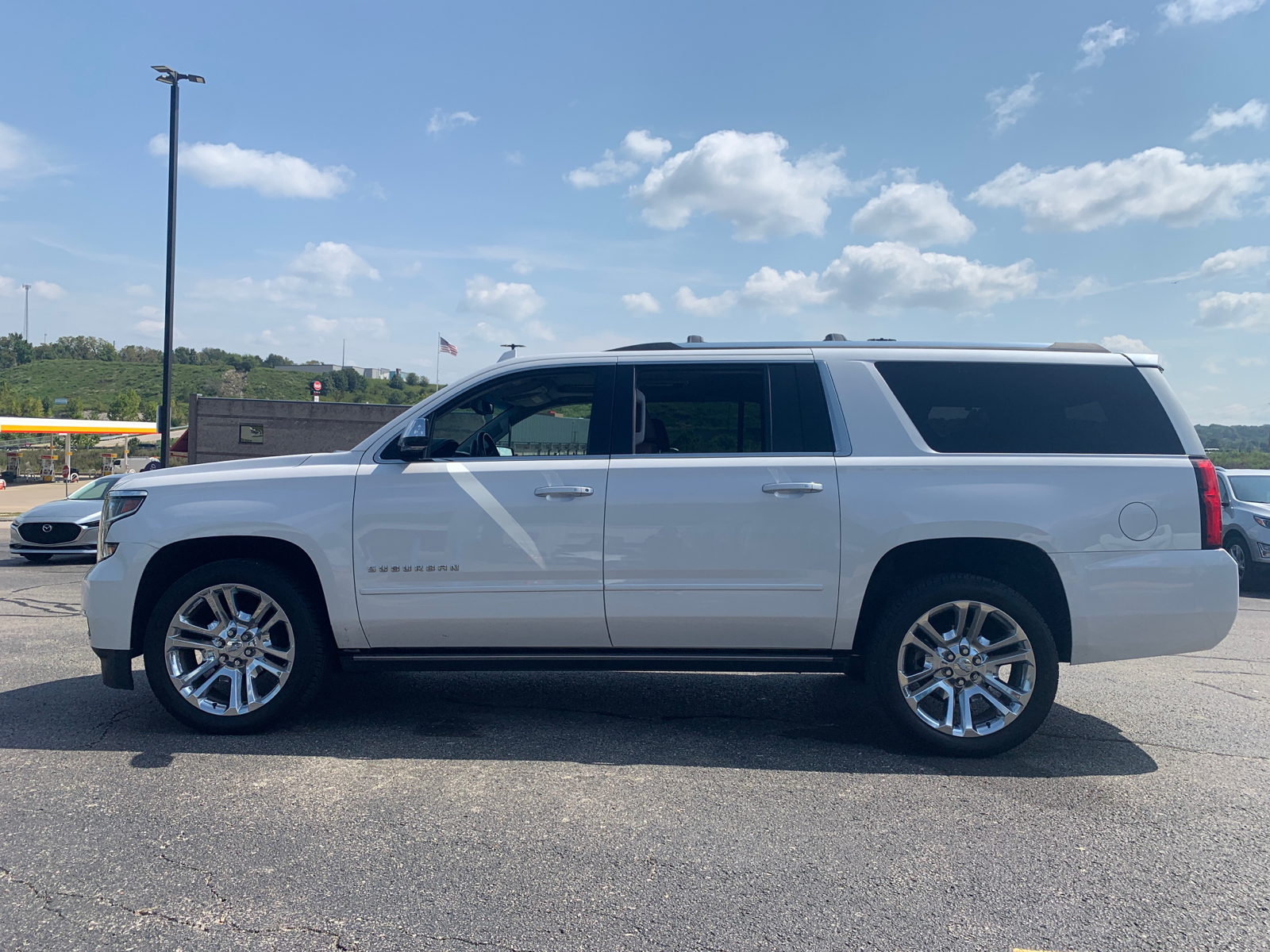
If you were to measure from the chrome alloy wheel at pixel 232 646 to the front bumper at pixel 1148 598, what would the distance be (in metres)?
3.88

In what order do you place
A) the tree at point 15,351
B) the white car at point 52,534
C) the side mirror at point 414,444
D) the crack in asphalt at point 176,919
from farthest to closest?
the tree at point 15,351 → the white car at point 52,534 → the side mirror at point 414,444 → the crack in asphalt at point 176,919

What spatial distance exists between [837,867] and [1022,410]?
2.52 metres

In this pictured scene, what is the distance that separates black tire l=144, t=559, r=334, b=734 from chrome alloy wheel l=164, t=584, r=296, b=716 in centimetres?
1

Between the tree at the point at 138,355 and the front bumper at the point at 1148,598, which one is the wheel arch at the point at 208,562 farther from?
the tree at the point at 138,355

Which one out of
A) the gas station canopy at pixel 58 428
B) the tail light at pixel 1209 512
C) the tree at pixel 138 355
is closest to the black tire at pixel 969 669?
the tail light at pixel 1209 512

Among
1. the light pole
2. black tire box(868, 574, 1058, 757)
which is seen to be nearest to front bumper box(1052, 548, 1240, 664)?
black tire box(868, 574, 1058, 757)

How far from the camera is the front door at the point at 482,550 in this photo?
4.56m

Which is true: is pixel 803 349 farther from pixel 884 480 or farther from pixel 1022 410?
pixel 1022 410

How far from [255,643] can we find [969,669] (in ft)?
11.7

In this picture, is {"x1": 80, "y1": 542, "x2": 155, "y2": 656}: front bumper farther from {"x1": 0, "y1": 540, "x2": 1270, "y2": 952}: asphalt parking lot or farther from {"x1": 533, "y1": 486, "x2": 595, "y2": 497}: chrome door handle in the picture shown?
{"x1": 533, "y1": 486, "x2": 595, "y2": 497}: chrome door handle

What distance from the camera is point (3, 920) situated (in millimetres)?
2865

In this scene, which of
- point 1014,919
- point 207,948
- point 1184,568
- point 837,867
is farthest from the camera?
point 1184,568

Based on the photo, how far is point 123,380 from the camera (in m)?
146

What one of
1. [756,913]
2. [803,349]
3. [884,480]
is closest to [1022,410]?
[884,480]
